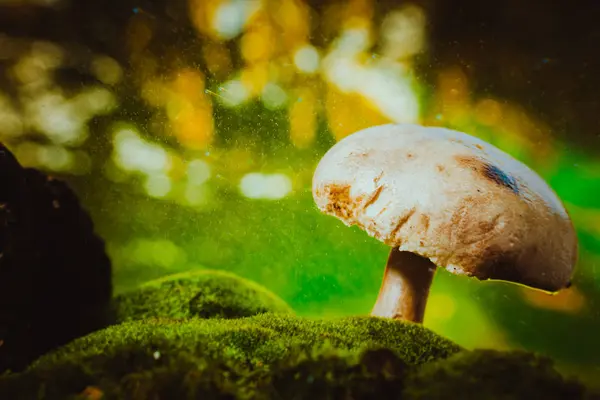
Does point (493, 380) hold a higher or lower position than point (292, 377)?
higher

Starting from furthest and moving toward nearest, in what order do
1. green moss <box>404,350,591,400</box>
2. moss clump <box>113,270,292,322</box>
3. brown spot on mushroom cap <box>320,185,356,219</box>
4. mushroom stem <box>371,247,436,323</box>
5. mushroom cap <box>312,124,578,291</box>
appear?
moss clump <box>113,270,292,322</box>, mushroom stem <box>371,247,436,323</box>, brown spot on mushroom cap <box>320,185,356,219</box>, mushroom cap <box>312,124,578,291</box>, green moss <box>404,350,591,400</box>

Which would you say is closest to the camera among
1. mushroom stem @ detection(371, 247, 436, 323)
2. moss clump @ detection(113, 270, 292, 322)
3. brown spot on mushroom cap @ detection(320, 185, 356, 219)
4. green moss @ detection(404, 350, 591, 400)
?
green moss @ detection(404, 350, 591, 400)

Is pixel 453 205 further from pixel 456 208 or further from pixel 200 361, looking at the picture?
pixel 200 361

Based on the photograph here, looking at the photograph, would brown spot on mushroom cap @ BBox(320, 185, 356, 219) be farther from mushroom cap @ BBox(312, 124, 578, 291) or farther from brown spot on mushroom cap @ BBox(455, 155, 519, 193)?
brown spot on mushroom cap @ BBox(455, 155, 519, 193)

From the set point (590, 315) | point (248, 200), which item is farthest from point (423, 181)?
point (590, 315)

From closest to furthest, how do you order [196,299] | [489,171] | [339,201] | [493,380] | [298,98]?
[493,380] → [489,171] → [339,201] → [196,299] → [298,98]

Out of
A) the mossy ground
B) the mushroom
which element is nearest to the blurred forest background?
the mushroom

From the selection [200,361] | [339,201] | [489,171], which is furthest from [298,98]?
[200,361]
